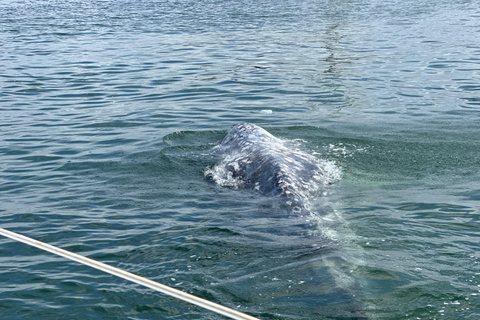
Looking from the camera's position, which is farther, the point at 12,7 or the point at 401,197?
the point at 12,7

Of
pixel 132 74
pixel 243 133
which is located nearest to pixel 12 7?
pixel 132 74

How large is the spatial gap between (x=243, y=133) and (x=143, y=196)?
2899mm

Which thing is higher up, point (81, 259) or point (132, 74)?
point (81, 259)

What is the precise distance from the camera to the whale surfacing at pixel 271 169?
841 centimetres

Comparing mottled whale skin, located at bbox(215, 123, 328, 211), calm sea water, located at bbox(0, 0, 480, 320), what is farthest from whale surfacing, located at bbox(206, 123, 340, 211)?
calm sea water, located at bbox(0, 0, 480, 320)

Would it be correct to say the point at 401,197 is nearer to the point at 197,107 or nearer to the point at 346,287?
the point at 346,287

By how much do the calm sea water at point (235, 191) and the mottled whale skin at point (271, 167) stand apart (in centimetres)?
28

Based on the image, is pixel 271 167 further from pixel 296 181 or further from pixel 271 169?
pixel 296 181

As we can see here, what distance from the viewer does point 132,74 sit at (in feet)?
63.6

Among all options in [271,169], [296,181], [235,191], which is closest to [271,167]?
[271,169]

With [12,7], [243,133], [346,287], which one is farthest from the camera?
[12,7]

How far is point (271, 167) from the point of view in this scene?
8.95 m

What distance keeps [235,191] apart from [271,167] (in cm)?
66

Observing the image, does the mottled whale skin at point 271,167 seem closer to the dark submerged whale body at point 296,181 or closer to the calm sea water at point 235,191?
the dark submerged whale body at point 296,181
